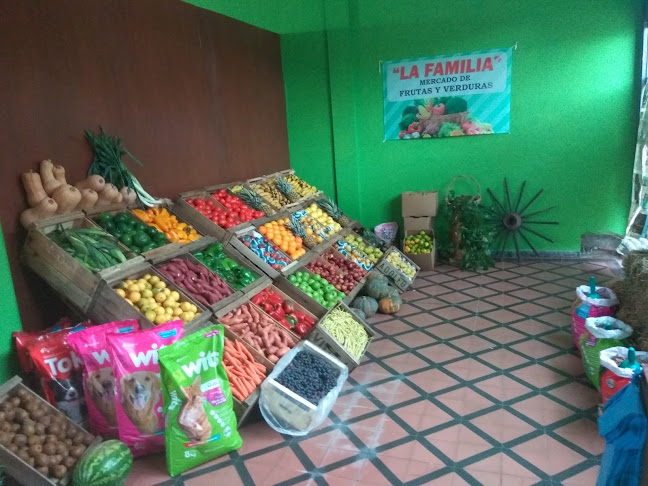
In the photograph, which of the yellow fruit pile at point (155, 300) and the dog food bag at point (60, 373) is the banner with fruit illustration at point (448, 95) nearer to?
the yellow fruit pile at point (155, 300)

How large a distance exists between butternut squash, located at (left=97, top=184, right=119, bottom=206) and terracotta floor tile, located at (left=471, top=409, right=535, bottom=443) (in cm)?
287

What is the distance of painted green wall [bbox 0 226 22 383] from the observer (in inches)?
107

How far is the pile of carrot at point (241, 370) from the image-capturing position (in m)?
2.91

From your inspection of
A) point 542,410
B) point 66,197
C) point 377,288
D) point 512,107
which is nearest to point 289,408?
point 542,410

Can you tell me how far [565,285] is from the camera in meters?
5.26

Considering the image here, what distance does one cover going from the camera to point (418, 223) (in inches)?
244

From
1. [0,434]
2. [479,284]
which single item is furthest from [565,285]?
[0,434]

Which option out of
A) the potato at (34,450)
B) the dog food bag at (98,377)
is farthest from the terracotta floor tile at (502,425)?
the potato at (34,450)

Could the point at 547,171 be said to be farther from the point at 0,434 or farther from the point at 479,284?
the point at 0,434

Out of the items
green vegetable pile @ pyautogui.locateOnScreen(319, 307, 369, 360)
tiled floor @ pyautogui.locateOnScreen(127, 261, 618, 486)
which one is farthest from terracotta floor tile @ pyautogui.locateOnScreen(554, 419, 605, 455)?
green vegetable pile @ pyautogui.locateOnScreen(319, 307, 369, 360)

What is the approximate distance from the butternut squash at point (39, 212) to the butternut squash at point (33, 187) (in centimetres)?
3

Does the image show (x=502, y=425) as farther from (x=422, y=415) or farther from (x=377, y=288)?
(x=377, y=288)

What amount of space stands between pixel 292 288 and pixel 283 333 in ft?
1.98

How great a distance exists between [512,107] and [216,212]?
401 cm
